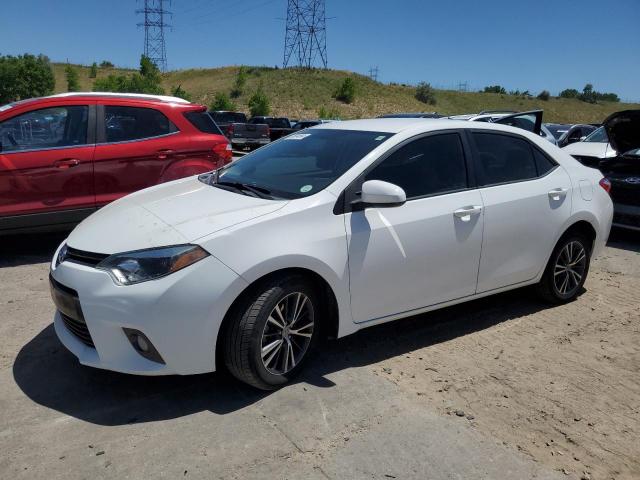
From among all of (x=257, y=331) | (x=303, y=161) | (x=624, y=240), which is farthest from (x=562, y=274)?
(x=624, y=240)

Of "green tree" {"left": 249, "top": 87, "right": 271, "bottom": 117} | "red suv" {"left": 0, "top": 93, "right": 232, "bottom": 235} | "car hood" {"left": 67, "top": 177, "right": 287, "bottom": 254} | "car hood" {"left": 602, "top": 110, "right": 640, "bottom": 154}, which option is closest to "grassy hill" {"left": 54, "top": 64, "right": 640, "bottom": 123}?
"green tree" {"left": 249, "top": 87, "right": 271, "bottom": 117}

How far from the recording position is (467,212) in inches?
155

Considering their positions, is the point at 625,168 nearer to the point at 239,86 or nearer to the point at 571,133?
the point at 571,133

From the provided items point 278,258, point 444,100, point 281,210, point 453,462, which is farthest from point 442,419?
point 444,100

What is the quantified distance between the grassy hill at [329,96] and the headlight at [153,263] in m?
63.0

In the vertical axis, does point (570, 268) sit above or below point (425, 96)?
below

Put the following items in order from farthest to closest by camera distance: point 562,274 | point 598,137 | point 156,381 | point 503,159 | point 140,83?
point 140,83
point 598,137
point 562,274
point 503,159
point 156,381

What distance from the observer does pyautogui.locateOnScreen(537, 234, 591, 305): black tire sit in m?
4.74

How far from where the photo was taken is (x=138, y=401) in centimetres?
320

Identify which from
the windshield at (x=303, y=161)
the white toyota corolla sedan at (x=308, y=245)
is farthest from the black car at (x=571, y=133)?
the windshield at (x=303, y=161)

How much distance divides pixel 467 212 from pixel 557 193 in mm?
1146

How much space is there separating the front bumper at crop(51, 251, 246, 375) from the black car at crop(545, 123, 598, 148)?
10.5 m

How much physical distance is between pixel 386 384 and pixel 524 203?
1888 millimetres

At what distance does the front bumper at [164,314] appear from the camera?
2.88 metres
